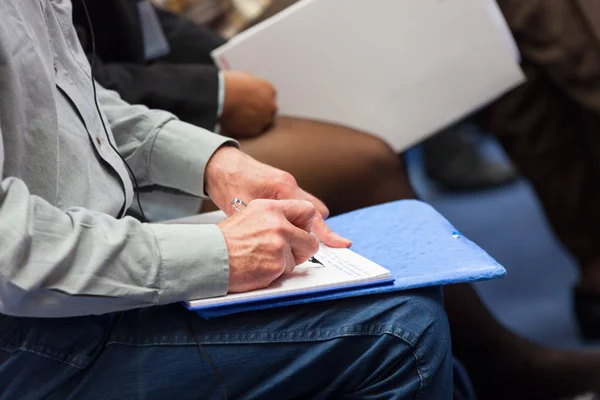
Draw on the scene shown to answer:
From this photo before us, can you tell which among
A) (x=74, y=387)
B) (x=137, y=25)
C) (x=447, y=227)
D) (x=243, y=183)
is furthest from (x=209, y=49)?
(x=74, y=387)

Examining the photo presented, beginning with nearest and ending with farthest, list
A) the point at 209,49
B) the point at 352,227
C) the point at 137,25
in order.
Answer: the point at 352,227 < the point at 137,25 < the point at 209,49

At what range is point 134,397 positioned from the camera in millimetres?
689

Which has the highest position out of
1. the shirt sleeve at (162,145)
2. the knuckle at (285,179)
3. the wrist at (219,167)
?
the shirt sleeve at (162,145)

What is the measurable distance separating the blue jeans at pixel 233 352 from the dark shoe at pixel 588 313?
0.87 metres

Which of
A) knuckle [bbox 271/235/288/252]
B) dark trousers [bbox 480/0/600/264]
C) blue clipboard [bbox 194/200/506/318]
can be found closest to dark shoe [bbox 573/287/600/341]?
dark trousers [bbox 480/0/600/264]

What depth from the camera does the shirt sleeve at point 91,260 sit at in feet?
1.91

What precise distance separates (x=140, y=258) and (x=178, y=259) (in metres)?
0.03

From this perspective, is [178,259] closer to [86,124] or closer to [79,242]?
[79,242]

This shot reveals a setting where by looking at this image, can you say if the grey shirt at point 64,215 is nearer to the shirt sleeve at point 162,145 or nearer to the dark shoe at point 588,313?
the shirt sleeve at point 162,145

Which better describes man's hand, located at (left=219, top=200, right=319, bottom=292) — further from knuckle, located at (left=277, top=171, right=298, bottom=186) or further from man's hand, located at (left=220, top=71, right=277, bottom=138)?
man's hand, located at (left=220, top=71, right=277, bottom=138)

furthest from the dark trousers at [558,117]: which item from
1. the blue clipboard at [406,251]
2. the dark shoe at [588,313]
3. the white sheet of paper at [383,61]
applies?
the blue clipboard at [406,251]

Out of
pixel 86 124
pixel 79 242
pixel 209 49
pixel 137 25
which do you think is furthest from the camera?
pixel 209 49

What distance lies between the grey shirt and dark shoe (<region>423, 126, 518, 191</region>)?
155 cm

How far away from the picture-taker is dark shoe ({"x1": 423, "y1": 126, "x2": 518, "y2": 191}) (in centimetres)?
219
